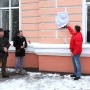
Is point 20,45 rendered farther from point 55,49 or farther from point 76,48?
point 76,48

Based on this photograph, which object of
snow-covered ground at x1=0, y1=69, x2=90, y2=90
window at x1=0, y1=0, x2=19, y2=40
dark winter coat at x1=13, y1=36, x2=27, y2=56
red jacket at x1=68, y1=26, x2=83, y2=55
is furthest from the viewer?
window at x1=0, y1=0, x2=19, y2=40

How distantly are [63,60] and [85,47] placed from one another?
88 cm

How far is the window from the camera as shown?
404 inches

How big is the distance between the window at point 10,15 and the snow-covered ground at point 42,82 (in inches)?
85.4

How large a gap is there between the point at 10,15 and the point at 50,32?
2099 millimetres

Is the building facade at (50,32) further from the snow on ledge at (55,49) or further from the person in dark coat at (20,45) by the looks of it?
the person in dark coat at (20,45)

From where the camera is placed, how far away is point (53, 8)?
8.99m

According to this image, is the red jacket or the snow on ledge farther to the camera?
the snow on ledge

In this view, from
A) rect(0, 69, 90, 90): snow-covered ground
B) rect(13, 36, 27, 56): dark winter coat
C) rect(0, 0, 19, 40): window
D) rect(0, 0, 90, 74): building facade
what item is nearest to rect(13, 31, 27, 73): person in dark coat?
rect(13, 36, 27, 56): dark winter coat

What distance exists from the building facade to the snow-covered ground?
1.57 ft

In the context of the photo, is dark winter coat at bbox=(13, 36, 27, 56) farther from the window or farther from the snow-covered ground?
the window

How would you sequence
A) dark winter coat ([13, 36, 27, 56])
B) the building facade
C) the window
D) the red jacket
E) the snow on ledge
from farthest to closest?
1. the window
2. dark winter coat ([13, 36, 27, 56])
3. the building facade
4. the snow on ledge
5. the red jacket

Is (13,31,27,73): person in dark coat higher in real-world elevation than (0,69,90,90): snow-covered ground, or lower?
higher

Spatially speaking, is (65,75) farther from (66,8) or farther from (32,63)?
(66,8)
